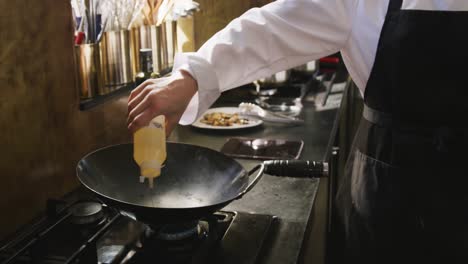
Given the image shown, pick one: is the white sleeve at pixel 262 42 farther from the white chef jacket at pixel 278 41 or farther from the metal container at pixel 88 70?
the metal container at pixel 88 70

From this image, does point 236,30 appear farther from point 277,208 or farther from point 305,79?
point 305,79

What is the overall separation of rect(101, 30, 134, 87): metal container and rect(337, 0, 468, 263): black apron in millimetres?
751

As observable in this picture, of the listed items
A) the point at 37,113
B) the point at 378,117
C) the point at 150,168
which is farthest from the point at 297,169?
the point at 37,113

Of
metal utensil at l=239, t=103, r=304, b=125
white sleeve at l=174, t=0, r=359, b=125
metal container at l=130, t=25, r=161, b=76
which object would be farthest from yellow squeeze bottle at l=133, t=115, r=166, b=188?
metal utensil at l=239, t=103, r=304, b=125

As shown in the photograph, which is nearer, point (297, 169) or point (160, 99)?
point (160, 99)

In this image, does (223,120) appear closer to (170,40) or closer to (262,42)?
(170,40)

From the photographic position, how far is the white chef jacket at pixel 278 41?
110 cm

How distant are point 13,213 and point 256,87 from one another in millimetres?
1607

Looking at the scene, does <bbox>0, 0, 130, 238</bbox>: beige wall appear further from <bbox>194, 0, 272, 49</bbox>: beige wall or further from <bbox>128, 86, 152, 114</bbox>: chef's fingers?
<bbox>194, 0, 272, 49</bbox>: beige wall

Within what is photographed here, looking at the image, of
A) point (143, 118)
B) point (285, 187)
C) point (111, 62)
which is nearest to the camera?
point (143, 118)

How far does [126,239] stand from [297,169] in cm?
39

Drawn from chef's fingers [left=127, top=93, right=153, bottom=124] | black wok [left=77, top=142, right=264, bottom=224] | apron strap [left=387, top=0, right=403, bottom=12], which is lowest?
black wok [left=77, top=142, right=264, bottom=224]

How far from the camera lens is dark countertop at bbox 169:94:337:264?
1.09m

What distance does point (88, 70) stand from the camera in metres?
1.41
